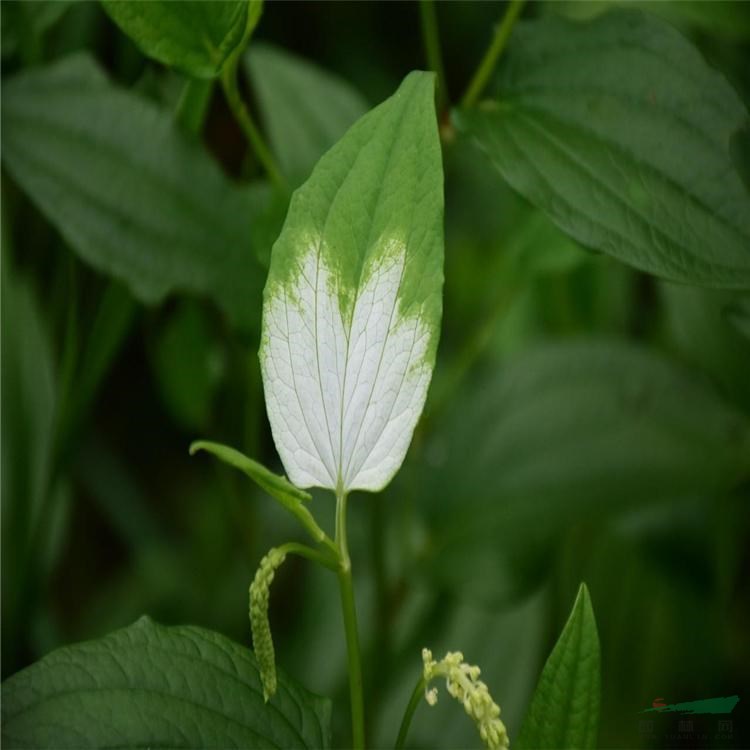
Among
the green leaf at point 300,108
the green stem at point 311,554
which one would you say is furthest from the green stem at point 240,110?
the green stem at point 311,554

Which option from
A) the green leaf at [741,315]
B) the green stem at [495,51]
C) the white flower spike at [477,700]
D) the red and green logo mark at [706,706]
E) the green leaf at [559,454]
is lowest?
the green leaf at [559,454]

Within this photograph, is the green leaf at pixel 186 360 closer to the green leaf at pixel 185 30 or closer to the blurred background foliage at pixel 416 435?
the blurred background foliage at pixel 416 435

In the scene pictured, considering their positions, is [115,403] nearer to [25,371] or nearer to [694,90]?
[25,371]

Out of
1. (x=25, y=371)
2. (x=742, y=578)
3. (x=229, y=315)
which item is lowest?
(x=742, y=578)

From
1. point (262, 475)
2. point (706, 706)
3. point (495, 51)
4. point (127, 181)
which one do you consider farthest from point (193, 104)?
point (706, 706)

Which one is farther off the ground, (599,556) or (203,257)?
(203,257)

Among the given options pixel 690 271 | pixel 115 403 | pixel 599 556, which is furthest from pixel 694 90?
pixel 115 403

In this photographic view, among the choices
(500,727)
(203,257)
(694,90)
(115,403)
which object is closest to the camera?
(500,727)
